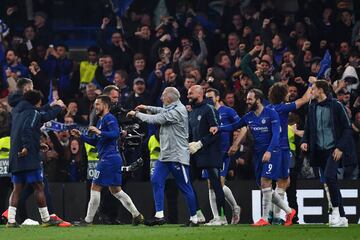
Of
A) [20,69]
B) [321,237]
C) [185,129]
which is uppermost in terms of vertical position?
[20,69]

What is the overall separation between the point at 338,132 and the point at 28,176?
5.01 metres

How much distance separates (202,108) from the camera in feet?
73.9

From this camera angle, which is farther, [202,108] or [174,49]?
[174,49]

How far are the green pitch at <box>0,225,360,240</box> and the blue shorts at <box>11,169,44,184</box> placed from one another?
0.77 m

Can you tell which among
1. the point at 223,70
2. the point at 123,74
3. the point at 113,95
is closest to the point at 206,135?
the point at 113,95

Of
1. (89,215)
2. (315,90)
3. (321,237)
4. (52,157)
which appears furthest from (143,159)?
(321,237)

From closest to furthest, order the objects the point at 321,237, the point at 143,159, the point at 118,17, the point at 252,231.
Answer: the point at 321,237 < the point at 252,231 < the point at 143,159 < the point at 118,17

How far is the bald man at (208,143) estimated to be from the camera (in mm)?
22438

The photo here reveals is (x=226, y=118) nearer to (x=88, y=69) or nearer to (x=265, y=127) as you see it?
(x=265, y=127)

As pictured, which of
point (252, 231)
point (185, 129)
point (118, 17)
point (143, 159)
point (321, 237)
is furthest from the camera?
point (118, 17)

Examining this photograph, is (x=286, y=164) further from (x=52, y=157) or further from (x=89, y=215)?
(x=52, y=157)

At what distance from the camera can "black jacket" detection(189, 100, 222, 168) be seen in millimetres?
22438

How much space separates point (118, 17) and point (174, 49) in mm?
2703

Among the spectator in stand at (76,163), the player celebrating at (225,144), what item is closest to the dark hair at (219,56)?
the spectator in stand at (76,163)
